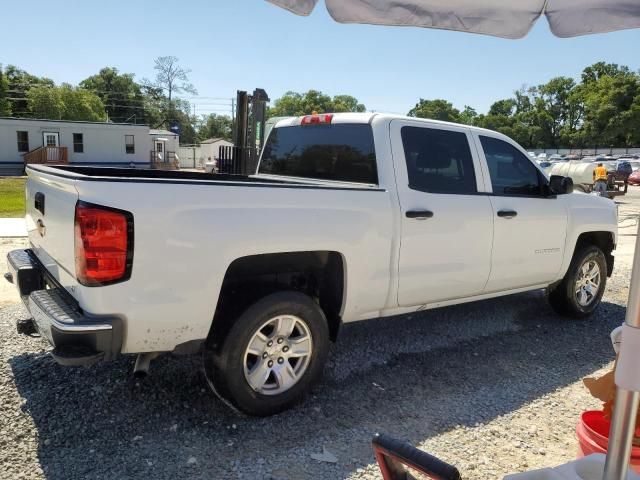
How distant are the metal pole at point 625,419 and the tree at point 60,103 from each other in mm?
67644

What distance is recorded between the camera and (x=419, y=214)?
151 inches

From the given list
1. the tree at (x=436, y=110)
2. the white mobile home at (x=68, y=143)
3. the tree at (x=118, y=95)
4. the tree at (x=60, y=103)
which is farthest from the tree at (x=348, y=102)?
the white mobile home at (x=68, y=143)

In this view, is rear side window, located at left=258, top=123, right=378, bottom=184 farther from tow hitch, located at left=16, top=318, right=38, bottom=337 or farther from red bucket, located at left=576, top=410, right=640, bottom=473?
tow hitch, located at left=16, top=318, right=38, bottom=337

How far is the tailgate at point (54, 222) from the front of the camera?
109 inches

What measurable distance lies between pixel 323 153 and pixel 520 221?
6.23 feet

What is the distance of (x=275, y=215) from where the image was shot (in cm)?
311

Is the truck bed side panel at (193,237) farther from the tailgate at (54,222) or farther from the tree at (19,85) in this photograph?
the tree at (19,85)

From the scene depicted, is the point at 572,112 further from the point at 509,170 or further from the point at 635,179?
the point at 509,170

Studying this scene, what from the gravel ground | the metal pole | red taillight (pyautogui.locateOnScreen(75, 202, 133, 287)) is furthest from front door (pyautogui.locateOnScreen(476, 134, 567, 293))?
red taillight (pyautogui.locateOnScreen(75, 202, 133, 287))

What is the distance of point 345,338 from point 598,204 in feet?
10.4

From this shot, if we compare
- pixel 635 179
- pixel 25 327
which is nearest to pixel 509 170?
pixel 25 327

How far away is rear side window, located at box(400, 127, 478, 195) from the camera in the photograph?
405 centimetres

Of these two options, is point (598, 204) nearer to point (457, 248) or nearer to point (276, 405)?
point (457, 248)

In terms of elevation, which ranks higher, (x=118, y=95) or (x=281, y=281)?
(x=118, y=95)
